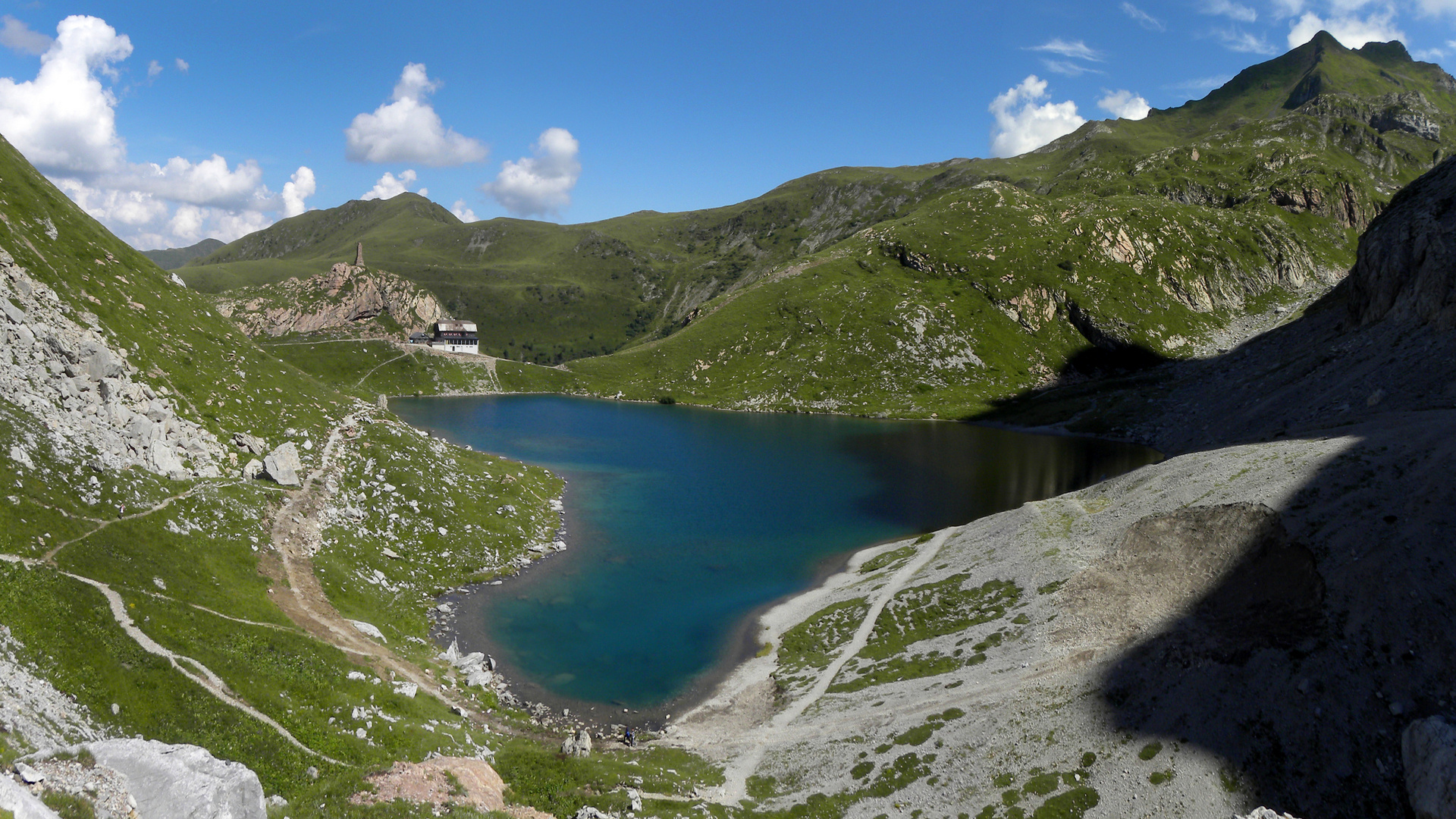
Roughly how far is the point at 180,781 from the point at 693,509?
228ft

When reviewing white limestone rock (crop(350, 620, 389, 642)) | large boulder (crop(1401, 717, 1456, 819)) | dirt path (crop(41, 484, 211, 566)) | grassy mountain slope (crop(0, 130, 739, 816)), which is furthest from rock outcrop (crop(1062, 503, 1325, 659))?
dirt path (crop(41, 484, 211, 566))

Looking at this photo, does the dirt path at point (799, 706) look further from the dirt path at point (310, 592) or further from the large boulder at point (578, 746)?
the dirt path at point (310, 592)

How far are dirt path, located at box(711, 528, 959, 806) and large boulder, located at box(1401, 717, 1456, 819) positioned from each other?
83.2ft

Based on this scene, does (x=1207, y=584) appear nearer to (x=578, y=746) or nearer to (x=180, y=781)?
(x=578, y=746)

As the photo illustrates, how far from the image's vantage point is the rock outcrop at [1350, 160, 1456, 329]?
3165 inches

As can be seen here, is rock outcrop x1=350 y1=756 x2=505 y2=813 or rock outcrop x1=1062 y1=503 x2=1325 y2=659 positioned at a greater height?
rock outcrop x1=1062 y1=503 x2=1325 y2=659

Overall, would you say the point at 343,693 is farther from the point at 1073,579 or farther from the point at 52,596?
the point at 1073,579

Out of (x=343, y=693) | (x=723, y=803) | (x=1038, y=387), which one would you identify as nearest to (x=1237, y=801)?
(x=723, y=803)

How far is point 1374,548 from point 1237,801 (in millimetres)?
16262

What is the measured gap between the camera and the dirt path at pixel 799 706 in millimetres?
32844

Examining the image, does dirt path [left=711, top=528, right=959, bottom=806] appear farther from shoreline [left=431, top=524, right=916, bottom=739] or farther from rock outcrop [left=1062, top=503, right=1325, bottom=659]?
rock outcrop [left=1062, top=503, right=1325, bottom=659]

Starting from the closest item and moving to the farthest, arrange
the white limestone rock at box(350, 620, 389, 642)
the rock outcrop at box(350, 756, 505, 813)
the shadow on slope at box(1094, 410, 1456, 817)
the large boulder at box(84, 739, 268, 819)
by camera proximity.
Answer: the large boulder at box(84, 739, 268, 819) < the rock outcrop at box(350, 756, 505, 813) < the shadow on slope at box(1094, 410, 1456, 817) < the white limestone rock at box(350, 620, 389, 642)

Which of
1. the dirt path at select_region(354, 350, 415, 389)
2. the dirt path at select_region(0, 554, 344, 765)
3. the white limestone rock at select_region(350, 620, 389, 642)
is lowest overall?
the white limestone rock at select_region(350, 620, 389, 642)

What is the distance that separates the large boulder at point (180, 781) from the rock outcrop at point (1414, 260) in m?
111
